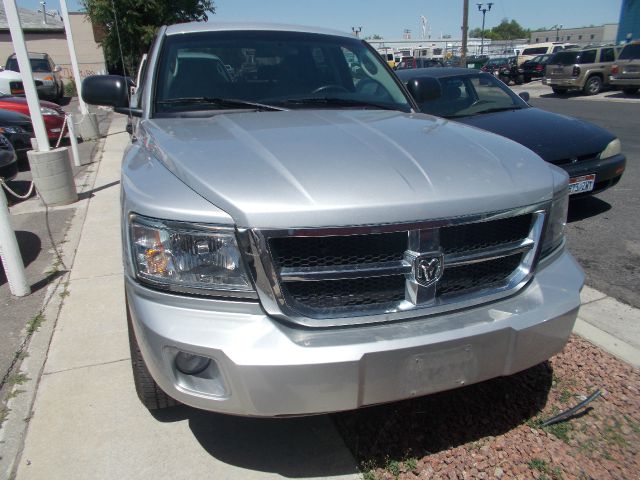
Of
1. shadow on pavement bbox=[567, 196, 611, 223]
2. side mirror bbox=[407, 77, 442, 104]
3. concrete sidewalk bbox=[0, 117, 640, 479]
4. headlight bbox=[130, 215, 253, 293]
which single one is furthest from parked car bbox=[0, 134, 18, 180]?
shadow on pavement bbox=[567, 196, 611, 223]

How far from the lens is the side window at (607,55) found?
2124 centimetres

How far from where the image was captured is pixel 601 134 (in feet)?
18.2

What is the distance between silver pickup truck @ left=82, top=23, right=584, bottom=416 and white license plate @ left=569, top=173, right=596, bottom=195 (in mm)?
3183

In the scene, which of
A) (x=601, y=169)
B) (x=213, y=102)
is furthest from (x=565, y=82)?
(x=213, y=102)

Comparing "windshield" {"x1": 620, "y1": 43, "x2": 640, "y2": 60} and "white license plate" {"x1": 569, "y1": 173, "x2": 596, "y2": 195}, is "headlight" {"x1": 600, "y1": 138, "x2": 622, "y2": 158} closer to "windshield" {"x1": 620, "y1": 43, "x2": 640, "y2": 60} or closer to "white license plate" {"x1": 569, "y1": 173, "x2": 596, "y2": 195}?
"white license plate" {"x1": 569, "y1": 173, "x2": 596, "y2": 195}

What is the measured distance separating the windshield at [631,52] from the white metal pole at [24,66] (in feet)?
66.7

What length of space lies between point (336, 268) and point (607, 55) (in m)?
24.1

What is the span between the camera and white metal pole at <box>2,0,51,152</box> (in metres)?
5.90

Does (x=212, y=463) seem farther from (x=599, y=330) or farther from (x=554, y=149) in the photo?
(x=554, y=149)

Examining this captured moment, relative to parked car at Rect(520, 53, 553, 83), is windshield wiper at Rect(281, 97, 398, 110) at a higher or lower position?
higher

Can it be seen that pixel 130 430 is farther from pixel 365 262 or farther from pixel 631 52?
pixel 631 52

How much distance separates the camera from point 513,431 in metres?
2.49

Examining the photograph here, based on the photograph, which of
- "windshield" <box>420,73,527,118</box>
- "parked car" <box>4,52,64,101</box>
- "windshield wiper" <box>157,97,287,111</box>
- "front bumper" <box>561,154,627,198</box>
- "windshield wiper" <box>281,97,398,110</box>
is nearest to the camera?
"windshield wiper" <box>157,97,287,111</box>

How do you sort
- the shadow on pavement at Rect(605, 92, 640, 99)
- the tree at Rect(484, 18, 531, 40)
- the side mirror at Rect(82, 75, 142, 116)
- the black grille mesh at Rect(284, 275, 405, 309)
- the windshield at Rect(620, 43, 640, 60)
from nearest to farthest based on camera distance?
the black grille mesh at Rect(284, 275, 405, 309) → the side mirror at Rect(82, 75, 142, 116) → the windshield at Rect(620, 43, 640, 60) → the shadow on pavement at Rect(605, 92, 640, 99) → the tree at Rect(484, 18, 531, 40)
